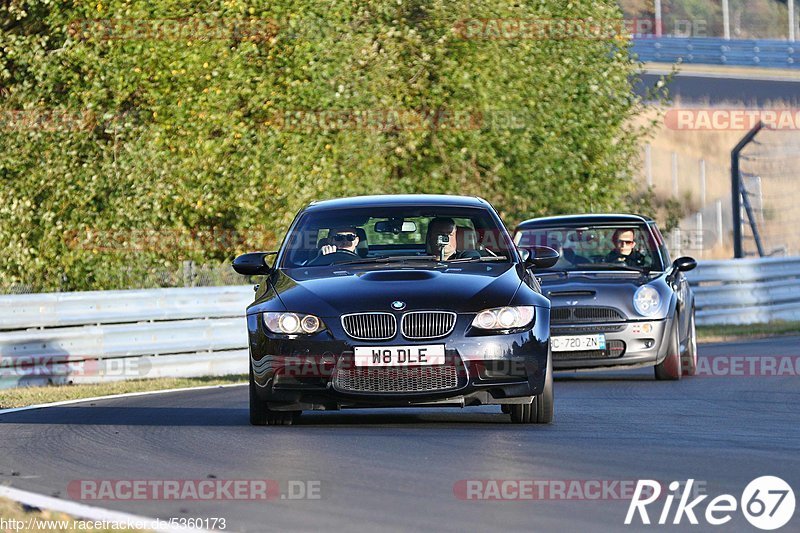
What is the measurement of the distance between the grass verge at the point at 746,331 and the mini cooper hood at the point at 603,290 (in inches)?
307

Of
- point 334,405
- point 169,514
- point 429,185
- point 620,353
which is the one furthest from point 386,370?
point 429,185

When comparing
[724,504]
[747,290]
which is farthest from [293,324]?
[747,290]

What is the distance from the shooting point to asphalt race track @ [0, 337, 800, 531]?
6473mm

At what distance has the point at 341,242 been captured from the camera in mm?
10828

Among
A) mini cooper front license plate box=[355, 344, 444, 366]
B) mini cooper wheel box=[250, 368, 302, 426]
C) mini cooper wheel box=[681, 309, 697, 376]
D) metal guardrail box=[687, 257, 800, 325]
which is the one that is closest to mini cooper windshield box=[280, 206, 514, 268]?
mini cooper wheel box=[250, 368, 302, 426]

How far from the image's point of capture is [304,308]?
9.66 metres

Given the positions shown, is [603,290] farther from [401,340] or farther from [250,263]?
[401,340]

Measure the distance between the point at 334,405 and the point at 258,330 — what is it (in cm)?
68

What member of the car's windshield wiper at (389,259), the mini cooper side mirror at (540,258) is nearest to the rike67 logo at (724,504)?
the car's windshield wiper at (389,259)

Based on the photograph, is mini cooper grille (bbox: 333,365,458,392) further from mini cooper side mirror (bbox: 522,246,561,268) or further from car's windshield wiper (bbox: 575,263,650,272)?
car's windshield wiper (bbox: 575,263,650,272)

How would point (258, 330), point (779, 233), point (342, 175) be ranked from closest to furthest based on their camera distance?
point (258, 330)
point (342, 175)
point (779, 233)

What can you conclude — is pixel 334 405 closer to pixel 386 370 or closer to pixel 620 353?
pixel 386 370

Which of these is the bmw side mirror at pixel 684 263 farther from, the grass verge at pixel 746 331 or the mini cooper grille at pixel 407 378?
the grass verge at pixel 746 331

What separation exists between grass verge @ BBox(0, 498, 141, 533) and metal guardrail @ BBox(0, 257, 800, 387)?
9289mm
